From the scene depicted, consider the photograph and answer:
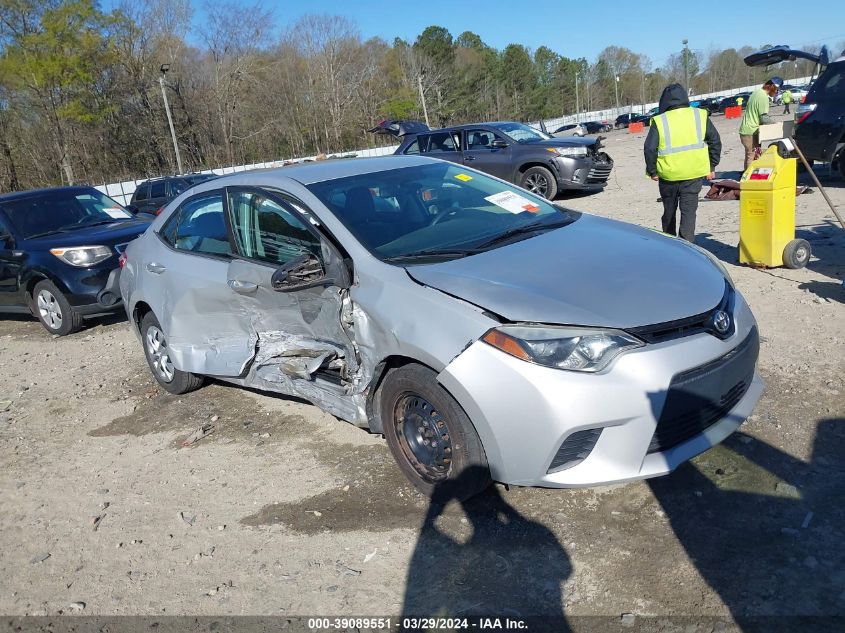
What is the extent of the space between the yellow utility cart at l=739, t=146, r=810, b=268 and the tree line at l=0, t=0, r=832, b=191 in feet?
103

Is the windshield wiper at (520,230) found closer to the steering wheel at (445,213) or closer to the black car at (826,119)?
the steering wheel at (445,213)

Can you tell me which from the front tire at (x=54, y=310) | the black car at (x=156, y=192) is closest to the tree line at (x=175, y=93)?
the black car at (x=156, y=192)

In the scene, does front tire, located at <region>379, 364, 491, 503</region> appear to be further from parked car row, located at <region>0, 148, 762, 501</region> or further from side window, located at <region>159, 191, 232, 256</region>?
side window, located at <region>159, 191, 232, 256</region>

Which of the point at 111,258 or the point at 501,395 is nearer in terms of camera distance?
the point at 501,395

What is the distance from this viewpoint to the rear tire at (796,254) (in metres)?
6.34

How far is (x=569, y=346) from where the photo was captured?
2.81 m

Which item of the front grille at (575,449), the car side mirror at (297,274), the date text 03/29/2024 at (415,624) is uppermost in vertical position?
the car side mirror at (297,274)

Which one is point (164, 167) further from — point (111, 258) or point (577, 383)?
point (577, 383)

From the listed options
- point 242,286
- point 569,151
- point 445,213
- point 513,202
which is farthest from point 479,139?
point 242,286

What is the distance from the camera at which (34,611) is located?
9.91 feet

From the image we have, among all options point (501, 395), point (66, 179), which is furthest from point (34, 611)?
point (66, 179)

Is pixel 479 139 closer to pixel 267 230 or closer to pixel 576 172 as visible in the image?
pixel 576 172

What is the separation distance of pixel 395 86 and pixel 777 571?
77.8 metres

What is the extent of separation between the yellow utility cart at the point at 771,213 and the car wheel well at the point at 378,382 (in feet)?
15.0
